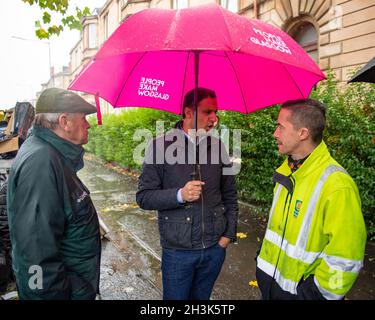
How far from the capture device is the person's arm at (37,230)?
1.72m

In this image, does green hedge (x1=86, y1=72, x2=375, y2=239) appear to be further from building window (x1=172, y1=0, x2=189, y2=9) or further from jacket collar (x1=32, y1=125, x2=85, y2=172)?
building window (x1=172, y1=0, x2=189, y2=9)

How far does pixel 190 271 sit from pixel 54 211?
1.16m

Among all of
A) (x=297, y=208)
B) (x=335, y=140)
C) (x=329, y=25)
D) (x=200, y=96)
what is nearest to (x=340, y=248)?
(x=297, y=208)

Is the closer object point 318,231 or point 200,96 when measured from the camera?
point 318,231

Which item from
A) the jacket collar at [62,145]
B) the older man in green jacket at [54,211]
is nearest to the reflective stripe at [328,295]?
the older man in green jacket at [54,211]

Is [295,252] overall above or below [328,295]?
above

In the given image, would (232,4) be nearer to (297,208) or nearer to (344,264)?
(297,208)

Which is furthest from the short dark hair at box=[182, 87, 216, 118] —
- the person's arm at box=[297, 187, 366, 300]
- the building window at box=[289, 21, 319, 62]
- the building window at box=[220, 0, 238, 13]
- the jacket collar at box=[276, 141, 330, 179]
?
the building window at box=[220, 0, 238, 13]

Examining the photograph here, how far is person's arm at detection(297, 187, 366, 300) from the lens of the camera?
1639 mm

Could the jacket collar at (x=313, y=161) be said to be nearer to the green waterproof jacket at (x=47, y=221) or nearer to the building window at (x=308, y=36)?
the green waterproof jacket at (x=47, y=221)

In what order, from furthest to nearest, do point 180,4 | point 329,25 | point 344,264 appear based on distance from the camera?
point 180,4
point 329,25
point 344,264

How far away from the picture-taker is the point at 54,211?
178 centimetres

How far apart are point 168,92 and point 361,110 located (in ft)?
10.2
